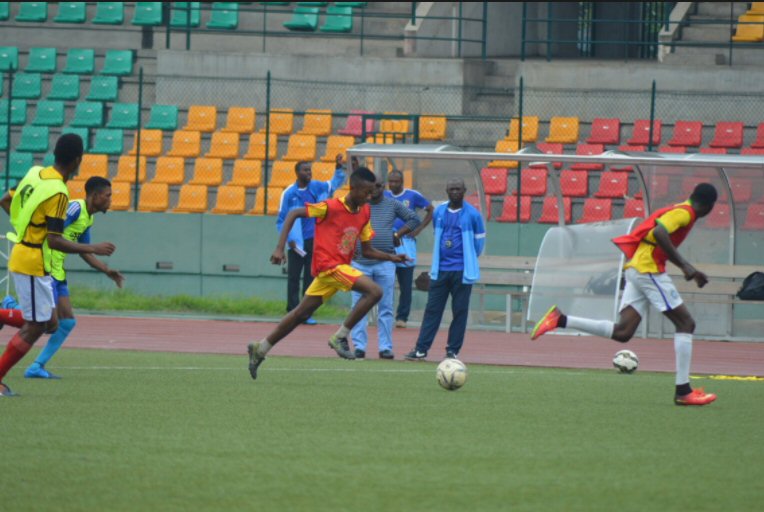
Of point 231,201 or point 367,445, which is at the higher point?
point 231,201

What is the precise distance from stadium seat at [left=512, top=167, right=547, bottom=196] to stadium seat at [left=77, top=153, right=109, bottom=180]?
25.4ft

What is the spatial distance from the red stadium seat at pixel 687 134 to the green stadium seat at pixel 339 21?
27.3ft

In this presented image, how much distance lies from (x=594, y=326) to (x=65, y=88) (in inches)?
731

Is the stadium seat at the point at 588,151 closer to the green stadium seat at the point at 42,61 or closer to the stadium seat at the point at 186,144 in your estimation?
the stadium seat at the point at 186,144

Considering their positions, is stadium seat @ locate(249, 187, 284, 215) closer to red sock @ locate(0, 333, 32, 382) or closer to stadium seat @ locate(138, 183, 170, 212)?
stadium seat @ locate(138, 183, 170, 212)

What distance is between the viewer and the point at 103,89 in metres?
27.4

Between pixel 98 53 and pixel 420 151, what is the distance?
12.6 m

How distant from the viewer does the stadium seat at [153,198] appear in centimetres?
2464

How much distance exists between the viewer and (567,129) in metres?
24.8

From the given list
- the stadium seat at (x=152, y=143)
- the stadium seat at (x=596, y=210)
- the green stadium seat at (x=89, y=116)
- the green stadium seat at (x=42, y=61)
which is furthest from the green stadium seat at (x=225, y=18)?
the stadium seat at (x=596, y=210)

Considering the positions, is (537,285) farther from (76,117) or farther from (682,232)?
(76,117)

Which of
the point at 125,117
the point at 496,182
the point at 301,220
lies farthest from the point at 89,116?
the point at 496,182

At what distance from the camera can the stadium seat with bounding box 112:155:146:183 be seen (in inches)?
992

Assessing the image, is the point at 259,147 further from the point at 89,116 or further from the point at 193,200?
the point at 89,116
